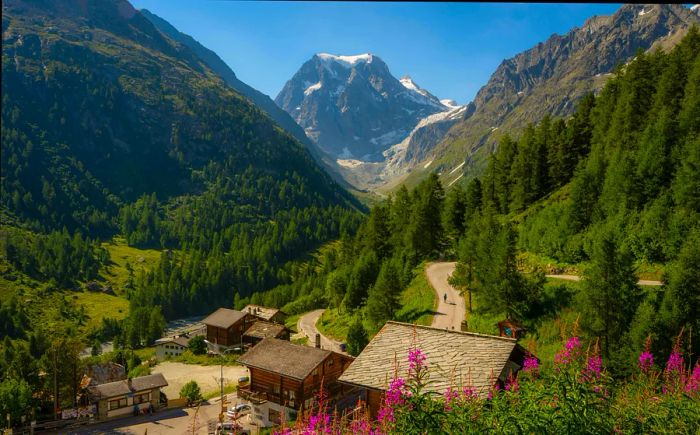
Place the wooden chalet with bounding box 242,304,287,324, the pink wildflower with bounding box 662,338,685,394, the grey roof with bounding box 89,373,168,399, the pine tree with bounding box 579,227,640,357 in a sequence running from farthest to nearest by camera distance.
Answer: the wooden chalet with bounding box 242,304,287,324, the grey roof with bounding box 89,373,168,399, the pine tree with bounding box 579,227,640,357, the pink wildflower with bounding box 662,338,685,394

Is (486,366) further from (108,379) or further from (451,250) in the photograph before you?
(108,379)

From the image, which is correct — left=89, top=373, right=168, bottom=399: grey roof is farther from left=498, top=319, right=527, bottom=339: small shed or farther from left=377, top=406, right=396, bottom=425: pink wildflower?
left=377, top=406, right=396, bottom=425: pink wildflower

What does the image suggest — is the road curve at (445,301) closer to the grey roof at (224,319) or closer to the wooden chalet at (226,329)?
the wooden chalet at (226,329)

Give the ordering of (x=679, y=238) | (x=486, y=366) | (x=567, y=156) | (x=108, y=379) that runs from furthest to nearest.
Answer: (x=567, y=156), (x=108, y=379), (x=679, y=238), (x=486, y=366)

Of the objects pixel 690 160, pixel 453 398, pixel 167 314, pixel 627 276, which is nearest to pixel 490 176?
pixel 690 160

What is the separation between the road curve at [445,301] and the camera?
151 feet

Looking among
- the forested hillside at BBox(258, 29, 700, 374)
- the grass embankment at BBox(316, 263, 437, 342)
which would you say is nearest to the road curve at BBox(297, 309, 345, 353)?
the grass embankment at BBox(316, 263, 437, 342)

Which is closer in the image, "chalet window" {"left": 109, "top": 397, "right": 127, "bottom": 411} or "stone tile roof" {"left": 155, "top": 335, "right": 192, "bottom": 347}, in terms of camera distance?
"chalet window" {"left": 109, "top": 397, "right": 127, "bottom": 411}

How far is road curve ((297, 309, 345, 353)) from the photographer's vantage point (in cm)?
6444

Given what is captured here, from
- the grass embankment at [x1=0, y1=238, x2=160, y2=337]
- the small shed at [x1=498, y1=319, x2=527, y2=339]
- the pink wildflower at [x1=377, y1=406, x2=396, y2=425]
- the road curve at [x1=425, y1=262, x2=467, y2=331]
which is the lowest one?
the grass embankment at [x1=0, y1=238, x2=160, y2=337]

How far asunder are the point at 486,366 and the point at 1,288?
163525mm

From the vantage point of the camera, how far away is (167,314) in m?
144

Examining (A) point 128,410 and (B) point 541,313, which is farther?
(A) point 128,410

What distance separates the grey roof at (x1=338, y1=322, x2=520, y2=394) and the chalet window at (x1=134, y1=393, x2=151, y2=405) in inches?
1634
